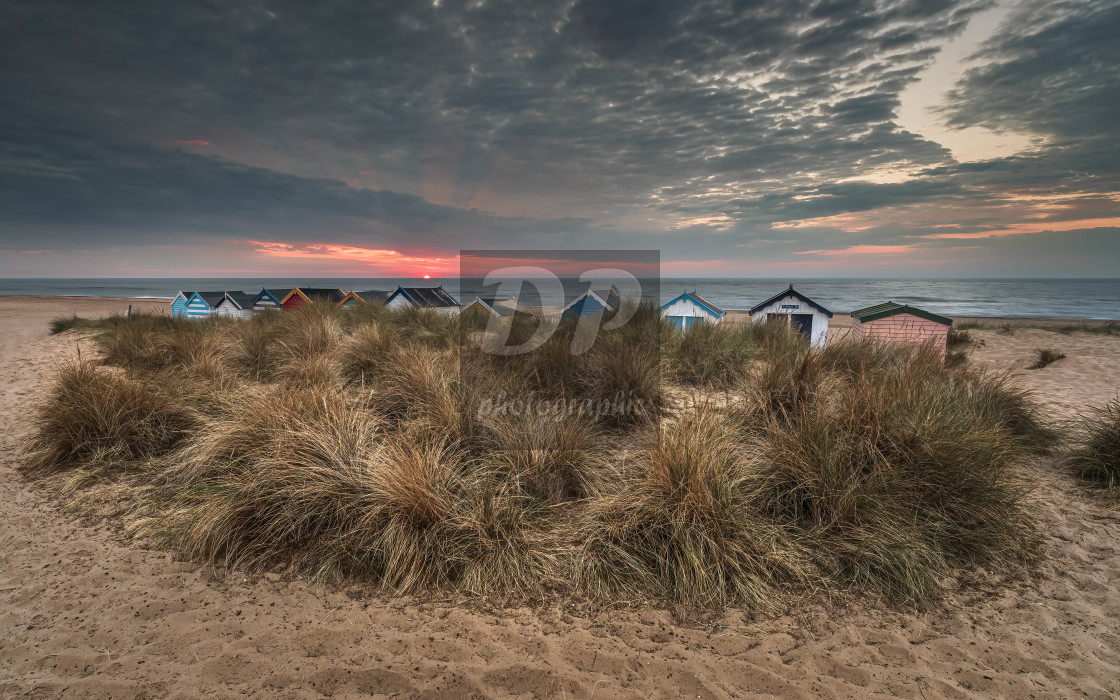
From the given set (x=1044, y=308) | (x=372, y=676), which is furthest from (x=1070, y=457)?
(x=1044, y=308)

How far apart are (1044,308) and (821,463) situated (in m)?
66.2

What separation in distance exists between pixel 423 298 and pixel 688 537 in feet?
57.7

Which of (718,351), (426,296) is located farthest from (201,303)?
(718,351)

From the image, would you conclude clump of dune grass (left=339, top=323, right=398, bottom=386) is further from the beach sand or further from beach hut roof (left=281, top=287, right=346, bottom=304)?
beach hut roof (left=281, top=287, right=346, bottom=304)

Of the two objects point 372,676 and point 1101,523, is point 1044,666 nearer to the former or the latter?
point 1101,523

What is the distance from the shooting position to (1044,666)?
257cm

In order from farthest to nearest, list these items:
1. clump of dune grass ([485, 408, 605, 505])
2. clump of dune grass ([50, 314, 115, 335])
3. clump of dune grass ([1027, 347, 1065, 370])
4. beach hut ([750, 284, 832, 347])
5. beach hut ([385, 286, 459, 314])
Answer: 1. beach hut ([385, 286, 459, 314])
2. clump of dune grass ([50, 314, 115, 335])
3. clump of dune grass ([1027, 347, 1065, 370])
4. beach hut ([750, 284, 832, 347])
5. clump of dune grass ([485, 408, 605, 505])

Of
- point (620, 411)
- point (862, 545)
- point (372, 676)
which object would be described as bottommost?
point (372, 676)

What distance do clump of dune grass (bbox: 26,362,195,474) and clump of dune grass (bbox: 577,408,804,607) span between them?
5007 mm

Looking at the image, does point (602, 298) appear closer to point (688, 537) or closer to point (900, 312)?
point (900, 312)

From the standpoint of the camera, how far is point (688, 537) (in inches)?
128

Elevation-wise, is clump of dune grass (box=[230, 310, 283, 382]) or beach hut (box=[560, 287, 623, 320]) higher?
beach hut (box=[560, 287, 623, 320])

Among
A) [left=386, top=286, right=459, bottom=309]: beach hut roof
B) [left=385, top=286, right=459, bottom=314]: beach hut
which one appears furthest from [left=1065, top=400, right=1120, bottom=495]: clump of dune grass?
[left=386, top=286, right=459, bottom=309]: beach hut roof

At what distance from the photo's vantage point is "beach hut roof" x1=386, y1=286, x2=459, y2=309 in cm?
1770
